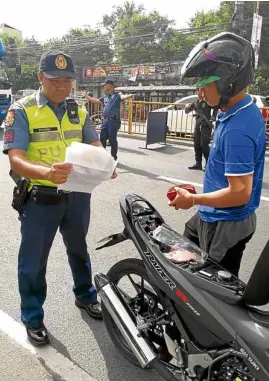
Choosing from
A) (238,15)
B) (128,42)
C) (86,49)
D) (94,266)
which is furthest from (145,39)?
(94,266)

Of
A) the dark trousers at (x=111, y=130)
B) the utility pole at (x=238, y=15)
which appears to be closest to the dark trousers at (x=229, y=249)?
the dark trousers at (x=111, y=130)

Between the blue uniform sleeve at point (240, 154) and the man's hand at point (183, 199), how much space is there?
8.0 inches

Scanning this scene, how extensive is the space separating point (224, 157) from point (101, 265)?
206 centimetres

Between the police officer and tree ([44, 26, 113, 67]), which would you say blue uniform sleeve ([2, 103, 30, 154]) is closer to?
the police officer

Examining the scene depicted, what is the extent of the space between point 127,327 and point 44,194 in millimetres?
905

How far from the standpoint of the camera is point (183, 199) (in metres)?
1.84

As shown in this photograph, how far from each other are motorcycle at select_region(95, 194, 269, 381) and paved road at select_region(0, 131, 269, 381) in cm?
16

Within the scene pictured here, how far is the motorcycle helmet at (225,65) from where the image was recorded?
1.76 m

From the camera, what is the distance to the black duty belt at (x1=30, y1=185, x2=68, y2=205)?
2.32 metres

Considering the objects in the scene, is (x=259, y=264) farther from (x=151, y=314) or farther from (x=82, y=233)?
(x=82, y=233)

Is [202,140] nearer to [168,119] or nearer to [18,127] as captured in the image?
[168,119]

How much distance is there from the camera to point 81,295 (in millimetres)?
2855

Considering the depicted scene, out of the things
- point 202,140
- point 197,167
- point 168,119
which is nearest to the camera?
point 202,140

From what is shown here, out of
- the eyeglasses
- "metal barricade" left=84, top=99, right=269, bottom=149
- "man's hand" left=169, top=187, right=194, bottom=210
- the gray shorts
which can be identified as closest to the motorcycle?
Result: the gray shorts
